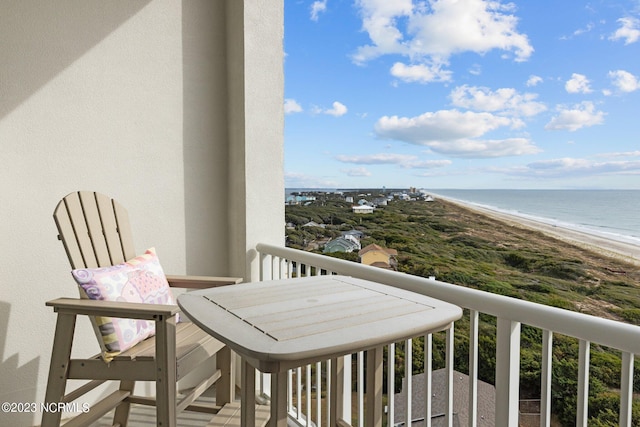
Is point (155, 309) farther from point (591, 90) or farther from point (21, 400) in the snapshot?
point (591, 90)

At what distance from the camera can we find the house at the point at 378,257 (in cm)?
232

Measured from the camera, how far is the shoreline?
92.0 inches

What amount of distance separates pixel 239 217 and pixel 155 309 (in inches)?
46.7

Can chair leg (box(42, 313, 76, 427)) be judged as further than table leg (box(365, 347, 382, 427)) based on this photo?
Yes

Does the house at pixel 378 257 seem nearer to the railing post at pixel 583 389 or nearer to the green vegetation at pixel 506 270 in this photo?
the green vegetation at pixel 506 270

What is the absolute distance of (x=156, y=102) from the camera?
268cm

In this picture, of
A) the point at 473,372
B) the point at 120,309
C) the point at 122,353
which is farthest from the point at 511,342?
the point at 122,353

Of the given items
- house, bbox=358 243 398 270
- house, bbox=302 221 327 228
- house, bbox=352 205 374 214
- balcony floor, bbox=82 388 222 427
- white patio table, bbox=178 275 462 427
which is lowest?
balcony floor, bbox=82 388 222 427

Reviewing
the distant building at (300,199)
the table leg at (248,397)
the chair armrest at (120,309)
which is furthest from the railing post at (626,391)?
the distant building at (300,199)

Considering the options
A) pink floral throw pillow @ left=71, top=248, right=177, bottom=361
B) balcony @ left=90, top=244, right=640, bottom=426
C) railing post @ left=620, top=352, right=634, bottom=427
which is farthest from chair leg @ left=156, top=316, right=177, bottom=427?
railing post @ left=620, top=352, right=634, bottom=427

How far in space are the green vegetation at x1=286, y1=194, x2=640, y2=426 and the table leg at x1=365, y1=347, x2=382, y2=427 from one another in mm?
863

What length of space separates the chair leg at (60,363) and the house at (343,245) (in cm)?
160

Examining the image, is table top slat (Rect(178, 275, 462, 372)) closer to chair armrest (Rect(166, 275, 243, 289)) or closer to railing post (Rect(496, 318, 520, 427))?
railing post (Rect(496, 318, 520, 427))

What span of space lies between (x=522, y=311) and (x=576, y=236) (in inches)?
77.8
